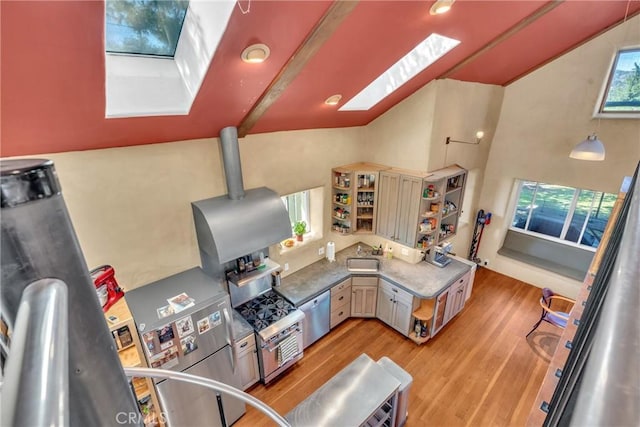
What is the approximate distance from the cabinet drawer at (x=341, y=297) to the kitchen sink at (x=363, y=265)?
34 centimetres

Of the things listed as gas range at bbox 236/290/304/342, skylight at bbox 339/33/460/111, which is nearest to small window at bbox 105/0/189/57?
skylight at bbox 339/33/460/111

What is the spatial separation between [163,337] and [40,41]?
240 centimetres

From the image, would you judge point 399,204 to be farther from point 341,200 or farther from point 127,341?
point 127,341

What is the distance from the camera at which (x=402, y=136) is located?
4582mm

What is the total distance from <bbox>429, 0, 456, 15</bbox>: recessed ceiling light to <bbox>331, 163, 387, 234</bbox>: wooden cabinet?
249 centimetres

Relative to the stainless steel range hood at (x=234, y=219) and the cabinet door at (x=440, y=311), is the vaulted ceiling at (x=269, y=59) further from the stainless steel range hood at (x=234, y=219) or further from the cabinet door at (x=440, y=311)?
the cabinet door at (x=440, y=311)

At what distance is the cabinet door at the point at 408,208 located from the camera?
4.36 metres

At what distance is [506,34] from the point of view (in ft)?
10.6

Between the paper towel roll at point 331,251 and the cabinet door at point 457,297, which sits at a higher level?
the paper towel roll at point 331,251

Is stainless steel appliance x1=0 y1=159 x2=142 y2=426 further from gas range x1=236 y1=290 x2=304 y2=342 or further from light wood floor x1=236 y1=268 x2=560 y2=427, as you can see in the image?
light wood floor x1=236 y1=268 x2=560 y2=427

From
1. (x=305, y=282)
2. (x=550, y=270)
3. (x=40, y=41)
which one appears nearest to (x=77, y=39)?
(x=40, y=41)

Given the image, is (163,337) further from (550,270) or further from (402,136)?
(550,270)

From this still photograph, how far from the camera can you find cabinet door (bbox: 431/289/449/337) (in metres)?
4.42

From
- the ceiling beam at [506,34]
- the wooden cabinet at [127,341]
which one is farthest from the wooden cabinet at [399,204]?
the wooden cabinet at [127,341]
